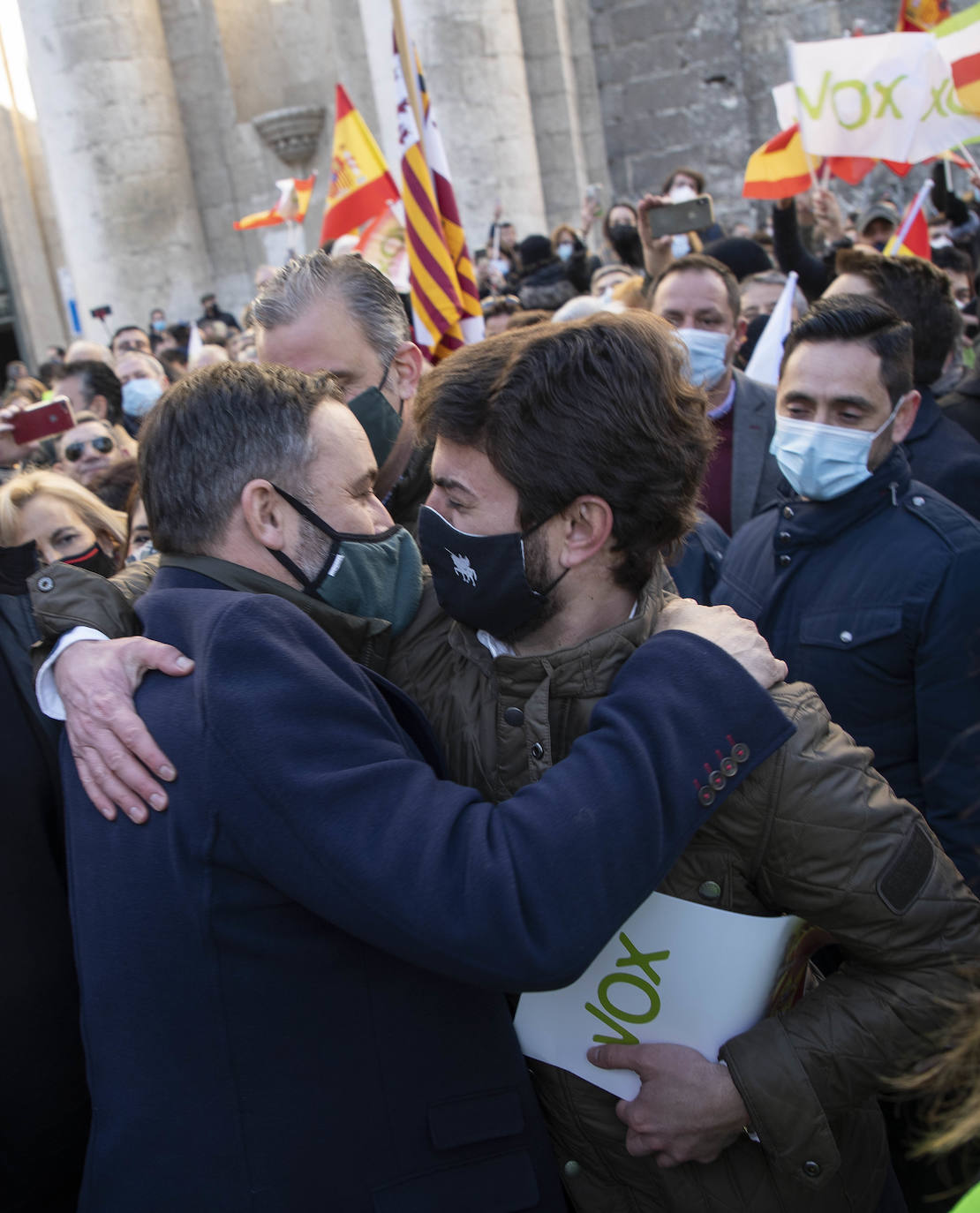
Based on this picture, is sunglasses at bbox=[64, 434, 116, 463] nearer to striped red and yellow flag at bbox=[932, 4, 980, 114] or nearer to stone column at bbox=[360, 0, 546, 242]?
striped red and yellow flag at bbox=[932, 4, 980, 114]

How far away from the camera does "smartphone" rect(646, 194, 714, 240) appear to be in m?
5.14

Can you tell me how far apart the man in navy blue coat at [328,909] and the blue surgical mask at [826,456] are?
126 cm

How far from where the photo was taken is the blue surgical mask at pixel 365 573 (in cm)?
154

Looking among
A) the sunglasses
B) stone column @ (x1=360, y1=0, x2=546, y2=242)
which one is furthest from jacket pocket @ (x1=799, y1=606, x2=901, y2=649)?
stone column @ (x1=360, y1=0, x2=546, y2=242)

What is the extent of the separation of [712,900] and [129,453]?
416 cm

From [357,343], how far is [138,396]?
4872 millimetres

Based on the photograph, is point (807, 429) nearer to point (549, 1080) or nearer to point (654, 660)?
point (654, 660)

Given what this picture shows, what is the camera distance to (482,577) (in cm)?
158

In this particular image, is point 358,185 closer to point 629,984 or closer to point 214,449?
point 214,449

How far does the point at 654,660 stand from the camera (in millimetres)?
1391

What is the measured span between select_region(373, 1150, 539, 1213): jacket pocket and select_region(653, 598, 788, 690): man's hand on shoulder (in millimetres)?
729

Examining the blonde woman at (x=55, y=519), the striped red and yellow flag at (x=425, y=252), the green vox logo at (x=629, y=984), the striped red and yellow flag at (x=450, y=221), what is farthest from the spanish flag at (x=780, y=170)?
the green vox logo at (x=629, y=984)

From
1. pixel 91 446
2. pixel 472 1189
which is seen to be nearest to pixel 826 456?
pixel 472 1189

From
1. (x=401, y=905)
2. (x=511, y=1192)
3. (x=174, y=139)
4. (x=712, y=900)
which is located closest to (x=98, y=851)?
(x=401, y=905)
